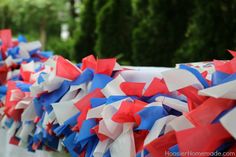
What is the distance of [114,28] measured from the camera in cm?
711

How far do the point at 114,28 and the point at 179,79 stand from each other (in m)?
5.74

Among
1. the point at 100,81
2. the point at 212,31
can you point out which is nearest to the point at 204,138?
the point at 100,81

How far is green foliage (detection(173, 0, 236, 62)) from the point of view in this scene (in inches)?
201

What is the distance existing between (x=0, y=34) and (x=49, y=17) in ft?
43.5

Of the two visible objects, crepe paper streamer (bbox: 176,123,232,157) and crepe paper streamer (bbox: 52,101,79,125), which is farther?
crepe paper streamer (bbox: 52,101,79,125)

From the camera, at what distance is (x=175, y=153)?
130cm

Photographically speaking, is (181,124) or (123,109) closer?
(181,124)

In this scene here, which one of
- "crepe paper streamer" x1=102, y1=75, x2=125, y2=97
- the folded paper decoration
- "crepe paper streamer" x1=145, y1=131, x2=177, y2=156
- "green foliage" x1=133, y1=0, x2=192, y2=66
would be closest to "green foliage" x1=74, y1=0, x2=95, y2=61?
"green foliage" x1=133, y1=0, x2=192, y2=66

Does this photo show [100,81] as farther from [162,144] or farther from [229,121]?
[229,121]

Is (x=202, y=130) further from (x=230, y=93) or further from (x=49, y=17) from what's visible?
(x=49, y=17)

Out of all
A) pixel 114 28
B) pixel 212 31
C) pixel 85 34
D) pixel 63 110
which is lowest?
pixel 85 34

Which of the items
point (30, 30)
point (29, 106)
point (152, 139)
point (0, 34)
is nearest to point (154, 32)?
point (0, 34)

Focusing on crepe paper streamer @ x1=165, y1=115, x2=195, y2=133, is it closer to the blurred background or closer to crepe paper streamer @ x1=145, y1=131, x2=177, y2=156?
crepe paper streamer @ x1=145, y1=131, x2=177, y2=156

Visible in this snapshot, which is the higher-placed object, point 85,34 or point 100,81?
point 100,81
